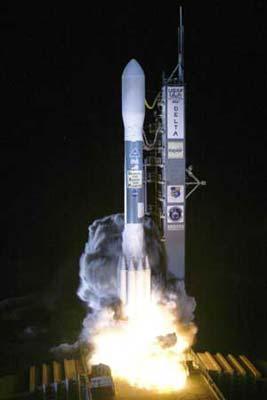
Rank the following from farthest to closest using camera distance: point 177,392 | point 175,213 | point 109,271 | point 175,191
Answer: point 109,271
point 175,213
point 175,191
point 177,392

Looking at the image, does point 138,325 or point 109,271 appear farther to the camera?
point 109,271

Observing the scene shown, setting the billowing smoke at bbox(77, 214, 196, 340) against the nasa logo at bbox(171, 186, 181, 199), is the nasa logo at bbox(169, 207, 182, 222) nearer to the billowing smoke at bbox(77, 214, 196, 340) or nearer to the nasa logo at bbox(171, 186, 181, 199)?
the nasa logo at bbox(171, 186, 181, 199)

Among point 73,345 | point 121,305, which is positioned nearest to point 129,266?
point 121,305

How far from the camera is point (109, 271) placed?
3606 centimetres

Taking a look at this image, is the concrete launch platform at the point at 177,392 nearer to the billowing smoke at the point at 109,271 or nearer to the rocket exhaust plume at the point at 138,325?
the rocket exhaust plume at the point at 138,325

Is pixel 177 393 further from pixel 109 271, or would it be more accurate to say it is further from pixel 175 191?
pixel 109 271

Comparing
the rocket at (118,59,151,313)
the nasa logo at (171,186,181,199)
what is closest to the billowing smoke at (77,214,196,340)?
the rocket at (118,59,151,313)

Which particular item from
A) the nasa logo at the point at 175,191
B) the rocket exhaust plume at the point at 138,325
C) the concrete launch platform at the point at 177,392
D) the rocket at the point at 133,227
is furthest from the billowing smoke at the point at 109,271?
the concrete launch platform at the point at 177,392

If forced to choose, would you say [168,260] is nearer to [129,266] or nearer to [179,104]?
[129,266]

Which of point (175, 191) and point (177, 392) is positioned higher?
point (175, 191)

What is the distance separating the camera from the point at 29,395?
86.3ft

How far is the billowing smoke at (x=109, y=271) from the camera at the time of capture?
32406 millimetres

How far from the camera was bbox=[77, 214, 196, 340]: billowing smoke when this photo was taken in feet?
106

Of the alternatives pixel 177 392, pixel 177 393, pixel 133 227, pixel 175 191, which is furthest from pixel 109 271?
pixel 177 393
